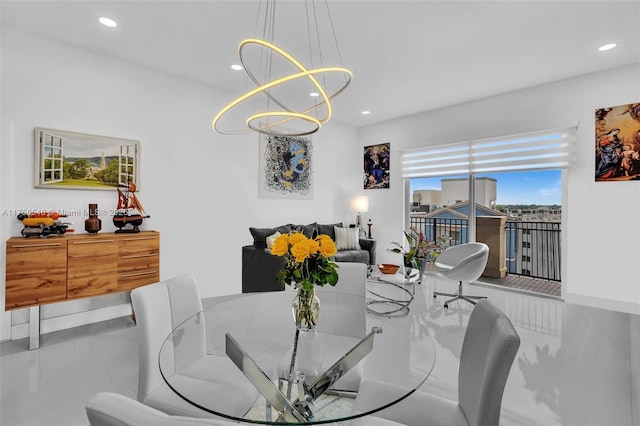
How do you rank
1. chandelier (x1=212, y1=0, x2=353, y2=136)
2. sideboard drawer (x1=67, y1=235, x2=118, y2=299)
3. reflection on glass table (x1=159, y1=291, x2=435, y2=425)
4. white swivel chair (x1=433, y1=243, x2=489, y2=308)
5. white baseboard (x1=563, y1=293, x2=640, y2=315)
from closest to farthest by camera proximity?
reflection on glass table (x1=159, y1=291, x2=435, y2=425) < chandelier (x1=212, y1=0, x2=353, y2=136) < sideboard drawer (x1=67, y1=235, x2=118, y2=299) < white baseboard (x1=563, y1=293, x2=640, y2=315) < white swivel chair (x1=433, y1=243, x2=489, y2=308)

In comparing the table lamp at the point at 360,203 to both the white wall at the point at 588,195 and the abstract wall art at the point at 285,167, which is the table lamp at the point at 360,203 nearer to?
the abstract wall art at the point at 285,167

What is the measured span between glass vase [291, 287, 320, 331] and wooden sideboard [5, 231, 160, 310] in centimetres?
256

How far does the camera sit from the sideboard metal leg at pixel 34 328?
2762 mm

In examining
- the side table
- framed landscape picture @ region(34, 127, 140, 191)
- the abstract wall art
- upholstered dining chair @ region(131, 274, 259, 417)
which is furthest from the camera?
the abstract wall art

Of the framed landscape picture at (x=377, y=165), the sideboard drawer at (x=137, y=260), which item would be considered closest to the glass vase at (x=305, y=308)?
the sideboard drawer at (x=137, y=260)

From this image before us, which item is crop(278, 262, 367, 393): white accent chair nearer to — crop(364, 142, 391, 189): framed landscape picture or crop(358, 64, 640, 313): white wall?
crop(358, 64, 640, 313): white wall

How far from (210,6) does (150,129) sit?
1755 millimetres

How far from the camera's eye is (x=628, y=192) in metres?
3.69

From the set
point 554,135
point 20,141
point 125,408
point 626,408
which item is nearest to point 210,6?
point 20,141

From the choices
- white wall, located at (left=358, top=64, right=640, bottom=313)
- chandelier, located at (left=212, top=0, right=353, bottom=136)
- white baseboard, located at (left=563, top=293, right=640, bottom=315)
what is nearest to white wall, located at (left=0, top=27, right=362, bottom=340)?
chandelier, located at (left=212, top=0, right=353, bottom=136)

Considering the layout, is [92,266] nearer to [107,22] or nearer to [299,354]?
[107,22]

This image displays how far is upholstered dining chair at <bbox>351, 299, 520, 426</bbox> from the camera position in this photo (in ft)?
3.43

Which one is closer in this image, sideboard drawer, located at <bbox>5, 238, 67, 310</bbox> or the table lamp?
sideboard drawer, located at <bbox>5, 238, 67, 310</bbox>

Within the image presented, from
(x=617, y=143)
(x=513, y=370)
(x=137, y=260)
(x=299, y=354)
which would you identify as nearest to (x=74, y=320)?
(x=137, y=260)
